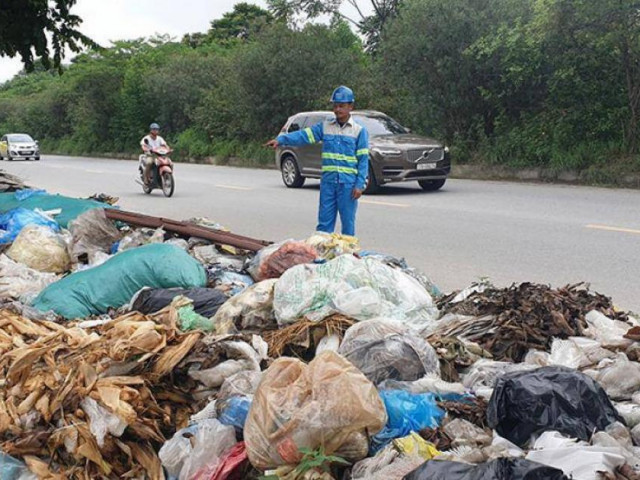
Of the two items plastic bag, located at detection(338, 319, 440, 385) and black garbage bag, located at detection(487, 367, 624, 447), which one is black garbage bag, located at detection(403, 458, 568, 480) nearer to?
black garbage bag, located at detection(487, 367, 624, 447)

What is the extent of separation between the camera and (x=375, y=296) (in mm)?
4785

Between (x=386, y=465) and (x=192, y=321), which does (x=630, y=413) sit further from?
(x=192, y=321)

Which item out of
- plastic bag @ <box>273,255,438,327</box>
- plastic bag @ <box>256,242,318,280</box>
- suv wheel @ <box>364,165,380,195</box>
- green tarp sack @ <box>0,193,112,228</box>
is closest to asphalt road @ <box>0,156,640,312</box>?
suv wheel @ <box>364,165,380,195</box>

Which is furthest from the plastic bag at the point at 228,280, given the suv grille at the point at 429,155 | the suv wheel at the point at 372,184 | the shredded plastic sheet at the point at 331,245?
the suv grille at the point at 429,155

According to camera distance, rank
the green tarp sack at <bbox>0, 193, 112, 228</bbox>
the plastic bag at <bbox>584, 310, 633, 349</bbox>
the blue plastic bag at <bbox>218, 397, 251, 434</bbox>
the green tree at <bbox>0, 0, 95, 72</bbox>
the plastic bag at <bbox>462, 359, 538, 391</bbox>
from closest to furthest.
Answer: the blue plastic bag at <bbox>218, 397, 251, 434</bbox> → the plastic bag at <bbox>462, 359, 538, 391</bbox> → the plastic bag at <bbox>584, 310, 633, 349</bbox> → the green tarp sack at <bbox>0, 193, 112, 228</bbox> → the green tree at <bbox>0, 0, 95, 72</bbox>

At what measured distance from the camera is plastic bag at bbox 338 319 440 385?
396cm

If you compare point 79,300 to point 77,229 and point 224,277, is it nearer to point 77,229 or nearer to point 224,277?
point 224,277

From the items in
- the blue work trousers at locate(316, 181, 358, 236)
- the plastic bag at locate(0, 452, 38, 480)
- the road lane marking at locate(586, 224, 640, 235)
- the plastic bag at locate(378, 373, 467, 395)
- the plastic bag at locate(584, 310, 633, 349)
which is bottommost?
the plastic bag at locate(0, 452, 38, 480)

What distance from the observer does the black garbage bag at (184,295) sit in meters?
5.34

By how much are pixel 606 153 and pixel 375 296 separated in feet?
42.4

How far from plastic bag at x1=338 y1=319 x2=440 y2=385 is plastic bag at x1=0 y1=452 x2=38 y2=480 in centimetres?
164

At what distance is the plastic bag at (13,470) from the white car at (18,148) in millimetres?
38334

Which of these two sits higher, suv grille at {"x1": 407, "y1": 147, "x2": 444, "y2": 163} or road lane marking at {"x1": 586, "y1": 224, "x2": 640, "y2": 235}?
suv grille at {"x1": 407, "y1": 147, "x2": 444, "y2": 163}

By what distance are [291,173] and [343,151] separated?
9.93 metres
